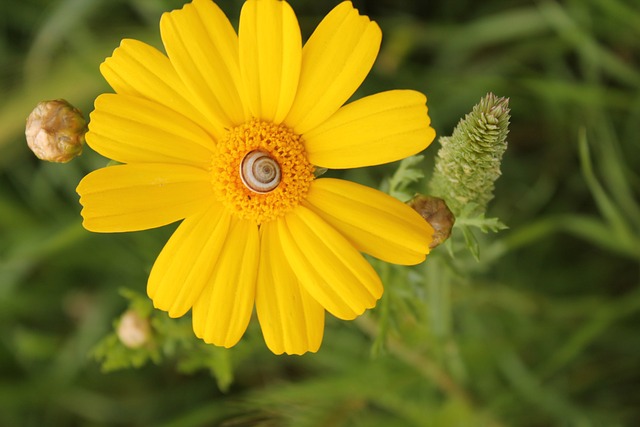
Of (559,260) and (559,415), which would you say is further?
(559,260)

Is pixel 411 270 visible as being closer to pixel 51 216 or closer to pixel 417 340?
pixel 417 340

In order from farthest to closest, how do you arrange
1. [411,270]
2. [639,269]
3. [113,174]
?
[639,269]
[411,270]
[113,174]

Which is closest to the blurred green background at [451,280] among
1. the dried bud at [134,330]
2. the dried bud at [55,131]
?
the dried bud at [134,330]

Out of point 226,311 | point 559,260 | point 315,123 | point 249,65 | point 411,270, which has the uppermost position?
point 559,260

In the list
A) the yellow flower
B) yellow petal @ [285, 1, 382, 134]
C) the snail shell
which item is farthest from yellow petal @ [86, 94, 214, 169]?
yellow petal @ [285, 1, 382, 134]

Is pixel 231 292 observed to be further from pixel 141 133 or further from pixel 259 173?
pixel 141 133

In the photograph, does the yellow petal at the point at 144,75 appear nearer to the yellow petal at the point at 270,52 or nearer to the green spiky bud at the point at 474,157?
the yellow petal at the point at 270,52

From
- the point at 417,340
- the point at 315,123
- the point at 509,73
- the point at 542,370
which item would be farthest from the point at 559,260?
Answer: the point at 315,123
